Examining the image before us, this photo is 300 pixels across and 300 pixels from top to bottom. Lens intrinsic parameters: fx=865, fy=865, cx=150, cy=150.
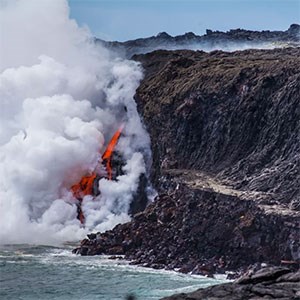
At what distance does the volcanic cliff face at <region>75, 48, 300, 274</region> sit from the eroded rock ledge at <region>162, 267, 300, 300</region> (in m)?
17.2

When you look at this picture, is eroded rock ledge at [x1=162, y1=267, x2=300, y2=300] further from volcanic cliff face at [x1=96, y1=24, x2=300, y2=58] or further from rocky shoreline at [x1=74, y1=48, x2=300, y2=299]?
volcanic cliff face at [x1=96, y1=24, x2=300, y2=58]

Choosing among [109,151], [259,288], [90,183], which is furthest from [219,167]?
[259,288]

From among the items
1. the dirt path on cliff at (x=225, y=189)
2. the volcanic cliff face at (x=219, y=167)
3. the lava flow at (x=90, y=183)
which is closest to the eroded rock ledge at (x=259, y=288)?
the volcanic cliff face at (x=219, y=167)

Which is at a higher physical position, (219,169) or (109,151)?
(109,151)

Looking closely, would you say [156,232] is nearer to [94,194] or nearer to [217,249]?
[217,249]

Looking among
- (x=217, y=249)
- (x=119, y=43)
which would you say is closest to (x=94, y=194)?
(x=217, y=249)

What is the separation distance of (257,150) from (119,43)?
4420 centimetres

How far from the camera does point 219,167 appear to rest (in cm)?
6350

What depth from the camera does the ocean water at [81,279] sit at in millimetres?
46125

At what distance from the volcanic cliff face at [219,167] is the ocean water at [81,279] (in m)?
2.03

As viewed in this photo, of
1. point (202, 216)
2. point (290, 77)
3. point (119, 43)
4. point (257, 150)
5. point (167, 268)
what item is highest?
point (119, 43)

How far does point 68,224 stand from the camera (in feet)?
221

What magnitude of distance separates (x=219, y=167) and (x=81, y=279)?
17787 mm

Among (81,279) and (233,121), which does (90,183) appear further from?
(81,279)
